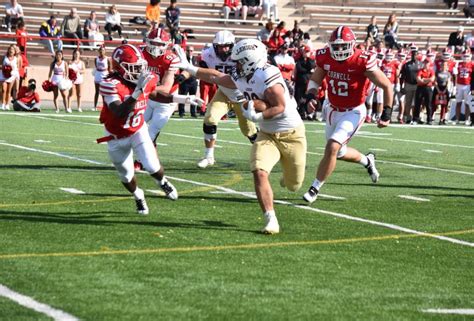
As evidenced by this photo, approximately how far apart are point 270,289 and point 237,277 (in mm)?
402

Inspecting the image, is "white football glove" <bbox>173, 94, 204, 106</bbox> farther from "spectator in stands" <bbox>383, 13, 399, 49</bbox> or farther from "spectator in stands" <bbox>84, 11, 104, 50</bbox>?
"spectator in stands" <bbox>383, 13, 399, 49</bbox>

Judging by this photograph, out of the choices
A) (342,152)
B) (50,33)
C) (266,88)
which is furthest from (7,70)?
(266,88)

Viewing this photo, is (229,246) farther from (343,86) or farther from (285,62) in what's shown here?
(285,62)

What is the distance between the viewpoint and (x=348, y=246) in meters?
8.82

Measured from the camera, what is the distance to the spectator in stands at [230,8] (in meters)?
37.0

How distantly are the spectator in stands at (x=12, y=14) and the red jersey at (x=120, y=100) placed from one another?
74.6 feet

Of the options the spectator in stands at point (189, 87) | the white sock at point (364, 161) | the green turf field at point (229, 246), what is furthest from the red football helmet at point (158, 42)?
the spectator in stands at point (189, 87)

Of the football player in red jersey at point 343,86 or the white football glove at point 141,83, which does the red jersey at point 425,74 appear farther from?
the white football glove at point 141,83

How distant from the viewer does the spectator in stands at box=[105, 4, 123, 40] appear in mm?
33250

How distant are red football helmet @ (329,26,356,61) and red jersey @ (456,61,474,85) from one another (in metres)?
18.9

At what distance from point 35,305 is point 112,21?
27.8 metres

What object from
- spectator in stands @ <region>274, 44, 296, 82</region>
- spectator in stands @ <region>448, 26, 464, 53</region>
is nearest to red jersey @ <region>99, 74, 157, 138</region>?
spectator in stands @ <region>274, 44, 296, 82</region>

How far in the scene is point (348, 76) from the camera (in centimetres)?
1190

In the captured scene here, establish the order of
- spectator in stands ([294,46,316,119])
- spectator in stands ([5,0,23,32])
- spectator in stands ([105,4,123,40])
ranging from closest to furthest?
1. spectator in stands ([294,46,316,119])
2. spectator in stands ([5,0,23,32])
3. spectator in stands ([105,4,123,40])
